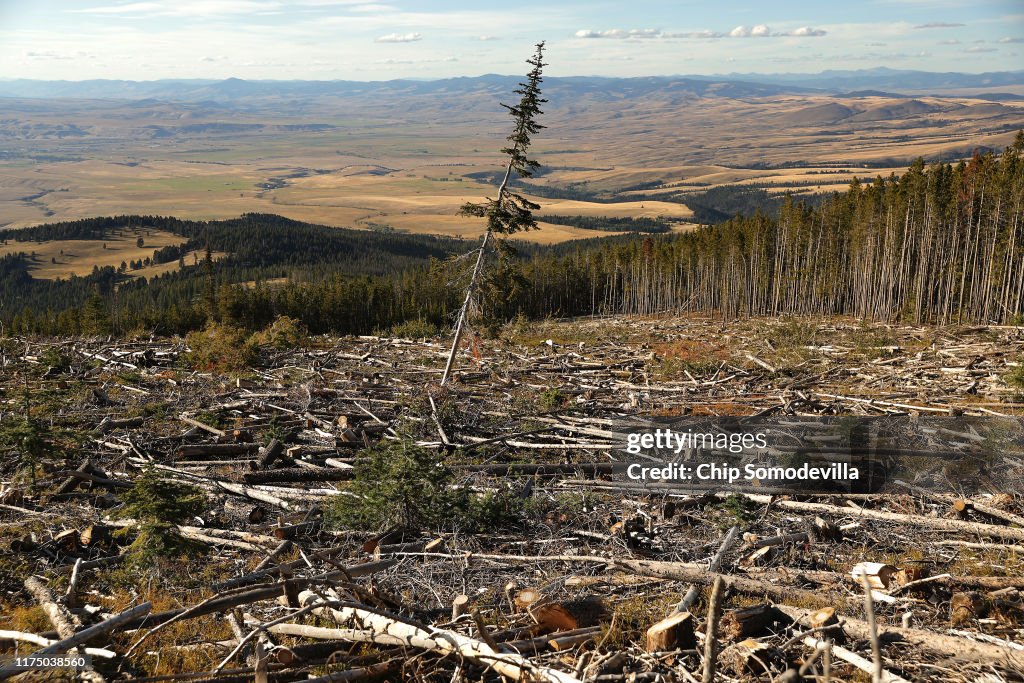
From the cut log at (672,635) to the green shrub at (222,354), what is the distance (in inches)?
819

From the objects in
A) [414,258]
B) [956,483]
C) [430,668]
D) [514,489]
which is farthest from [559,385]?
[414,258]

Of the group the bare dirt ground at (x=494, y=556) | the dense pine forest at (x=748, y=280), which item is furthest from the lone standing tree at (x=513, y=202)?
the bare dirt ground at (x=494, y=556)

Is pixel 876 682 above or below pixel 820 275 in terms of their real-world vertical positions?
above

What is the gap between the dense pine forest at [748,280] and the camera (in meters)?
44.2

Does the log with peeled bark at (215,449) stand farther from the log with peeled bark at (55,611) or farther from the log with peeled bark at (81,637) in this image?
the log with peeled bark at (81,637)

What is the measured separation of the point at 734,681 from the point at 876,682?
226cm

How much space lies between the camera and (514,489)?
11484mm

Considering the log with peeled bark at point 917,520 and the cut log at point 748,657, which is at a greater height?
the cut log at point 748,657

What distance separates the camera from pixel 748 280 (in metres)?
70.2

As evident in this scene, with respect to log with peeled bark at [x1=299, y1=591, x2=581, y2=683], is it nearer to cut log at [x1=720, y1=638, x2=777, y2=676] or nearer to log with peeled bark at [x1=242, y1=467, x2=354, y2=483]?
cut log at [x1=720, y1=638, x2=777, y2=676]

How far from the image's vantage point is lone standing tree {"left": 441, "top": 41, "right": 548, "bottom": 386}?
70.1 ft

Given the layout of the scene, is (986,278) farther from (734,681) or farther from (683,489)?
(734,681)

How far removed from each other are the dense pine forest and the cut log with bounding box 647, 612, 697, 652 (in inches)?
641

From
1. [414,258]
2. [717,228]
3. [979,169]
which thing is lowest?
[414,258]
